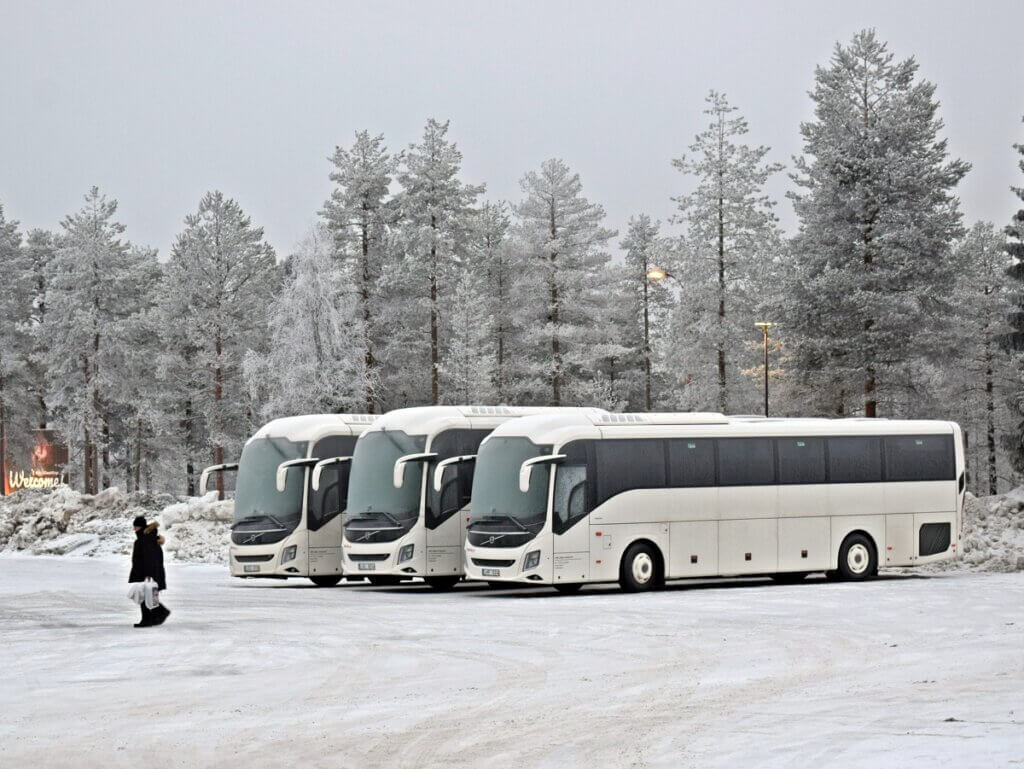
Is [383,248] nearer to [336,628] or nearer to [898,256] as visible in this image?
[898,256]

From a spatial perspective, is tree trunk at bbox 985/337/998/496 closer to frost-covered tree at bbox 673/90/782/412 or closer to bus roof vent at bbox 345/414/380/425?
frost-covered tree at bbox 673/90/782/412

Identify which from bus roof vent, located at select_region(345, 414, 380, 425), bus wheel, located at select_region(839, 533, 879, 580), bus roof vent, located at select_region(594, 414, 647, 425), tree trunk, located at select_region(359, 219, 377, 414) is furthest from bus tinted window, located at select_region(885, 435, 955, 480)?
tree trunk, located at select_region(359, 219, 377, 414)

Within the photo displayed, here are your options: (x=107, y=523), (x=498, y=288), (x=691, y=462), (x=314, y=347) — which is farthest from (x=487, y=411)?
(x=498, y=288)

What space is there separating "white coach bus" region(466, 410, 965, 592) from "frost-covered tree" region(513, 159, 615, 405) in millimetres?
38631

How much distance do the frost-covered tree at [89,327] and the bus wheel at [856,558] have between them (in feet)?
183

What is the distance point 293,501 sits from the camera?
31672 mm

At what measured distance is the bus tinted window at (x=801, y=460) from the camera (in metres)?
30.1

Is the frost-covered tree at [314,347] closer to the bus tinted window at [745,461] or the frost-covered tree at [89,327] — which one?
the frost-covered tree at [89,327]

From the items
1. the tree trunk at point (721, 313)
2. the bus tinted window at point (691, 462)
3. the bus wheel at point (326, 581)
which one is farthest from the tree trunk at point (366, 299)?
the bus tinted window at point (691, 462)

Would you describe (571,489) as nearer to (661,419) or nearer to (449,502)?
(661,419)

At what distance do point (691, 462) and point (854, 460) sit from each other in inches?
156

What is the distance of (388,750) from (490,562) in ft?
53.0

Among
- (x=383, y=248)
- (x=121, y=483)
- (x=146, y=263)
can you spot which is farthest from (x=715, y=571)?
(x=121, y=483)

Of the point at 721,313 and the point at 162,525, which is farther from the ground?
the point at 721,313
